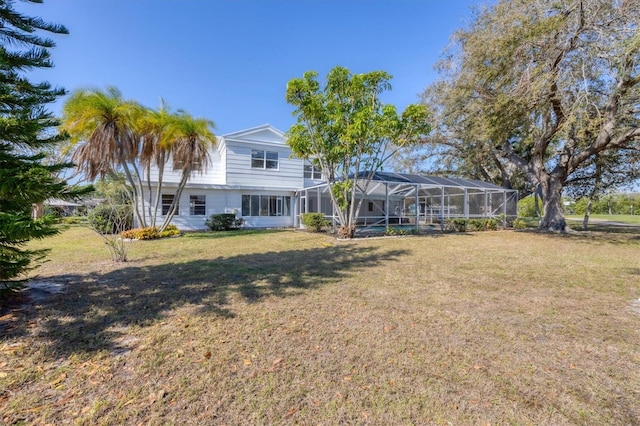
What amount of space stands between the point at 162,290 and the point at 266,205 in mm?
13489

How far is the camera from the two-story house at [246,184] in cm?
1642

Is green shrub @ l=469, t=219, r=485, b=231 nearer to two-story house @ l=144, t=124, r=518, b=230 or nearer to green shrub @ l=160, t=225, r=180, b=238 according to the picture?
two-story house @ l=144, t=124, r=518, b=230

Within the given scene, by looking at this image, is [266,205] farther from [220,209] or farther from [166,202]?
[166,202]

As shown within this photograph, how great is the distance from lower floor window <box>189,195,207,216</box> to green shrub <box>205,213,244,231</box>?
75 centimetres

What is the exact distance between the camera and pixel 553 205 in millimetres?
16281

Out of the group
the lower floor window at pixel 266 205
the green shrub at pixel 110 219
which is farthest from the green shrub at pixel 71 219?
the lower floor window at pixel 266 205

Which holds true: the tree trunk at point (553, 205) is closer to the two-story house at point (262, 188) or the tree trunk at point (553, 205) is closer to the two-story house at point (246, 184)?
the two-story house at point (262, 188)

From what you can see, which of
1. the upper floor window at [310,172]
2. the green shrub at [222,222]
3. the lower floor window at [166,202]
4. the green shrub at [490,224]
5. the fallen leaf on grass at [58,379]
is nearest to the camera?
the fallen leaf on grass at [58,379]

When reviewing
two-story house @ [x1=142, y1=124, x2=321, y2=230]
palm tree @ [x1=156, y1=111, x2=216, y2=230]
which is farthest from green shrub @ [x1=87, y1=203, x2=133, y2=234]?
two-story house @ [x1=142, y1=124, x2=321, y2=230]

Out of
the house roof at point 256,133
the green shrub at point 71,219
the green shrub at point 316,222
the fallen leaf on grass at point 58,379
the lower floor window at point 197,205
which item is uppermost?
the house roof at point 256,133

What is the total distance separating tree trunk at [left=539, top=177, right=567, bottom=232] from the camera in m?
16.0

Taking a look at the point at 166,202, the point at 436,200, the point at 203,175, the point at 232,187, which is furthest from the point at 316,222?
the point at 436,200

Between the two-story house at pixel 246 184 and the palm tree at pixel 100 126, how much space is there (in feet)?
13.8

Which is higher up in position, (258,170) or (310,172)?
(310,172)
